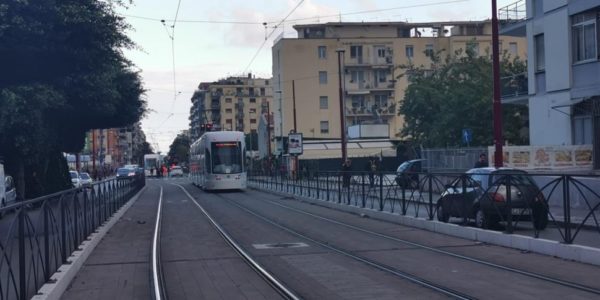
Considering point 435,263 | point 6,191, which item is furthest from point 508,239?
point 6,191

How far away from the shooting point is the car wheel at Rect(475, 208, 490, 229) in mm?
15852

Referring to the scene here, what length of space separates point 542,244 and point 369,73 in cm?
7161

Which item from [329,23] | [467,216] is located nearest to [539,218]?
[467,216]

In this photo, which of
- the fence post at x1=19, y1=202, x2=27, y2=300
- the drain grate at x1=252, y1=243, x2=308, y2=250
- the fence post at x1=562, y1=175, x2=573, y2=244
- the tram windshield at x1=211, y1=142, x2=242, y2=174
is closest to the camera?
the fence post at x1=19, y1=202, x2=27, y2=300

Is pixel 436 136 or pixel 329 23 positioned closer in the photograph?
pixel 436 136

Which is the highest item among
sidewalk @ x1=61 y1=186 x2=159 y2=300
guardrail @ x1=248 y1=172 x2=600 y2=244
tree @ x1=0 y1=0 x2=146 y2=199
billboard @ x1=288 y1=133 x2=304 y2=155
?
tree @ x1=0 y1=0 x2=146 y2=199

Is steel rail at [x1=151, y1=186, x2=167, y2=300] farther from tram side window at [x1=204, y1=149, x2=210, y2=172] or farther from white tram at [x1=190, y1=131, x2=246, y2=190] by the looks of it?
tram side window at [x1=204, y1=149, x2=210, y2=172]

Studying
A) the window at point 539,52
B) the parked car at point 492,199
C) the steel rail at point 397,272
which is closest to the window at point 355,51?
the window at point 539,52

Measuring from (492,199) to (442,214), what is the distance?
10.4 ft

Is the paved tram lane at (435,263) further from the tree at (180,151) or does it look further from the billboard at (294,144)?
the tree at (180,151)

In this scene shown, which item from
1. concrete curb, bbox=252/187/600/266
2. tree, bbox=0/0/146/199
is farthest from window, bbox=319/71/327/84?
concrete curb, bbox=252/187/600/266

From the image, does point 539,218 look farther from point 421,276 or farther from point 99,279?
point 99,279

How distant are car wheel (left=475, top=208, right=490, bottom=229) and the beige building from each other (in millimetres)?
62338

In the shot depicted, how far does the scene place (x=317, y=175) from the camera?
32281mm
